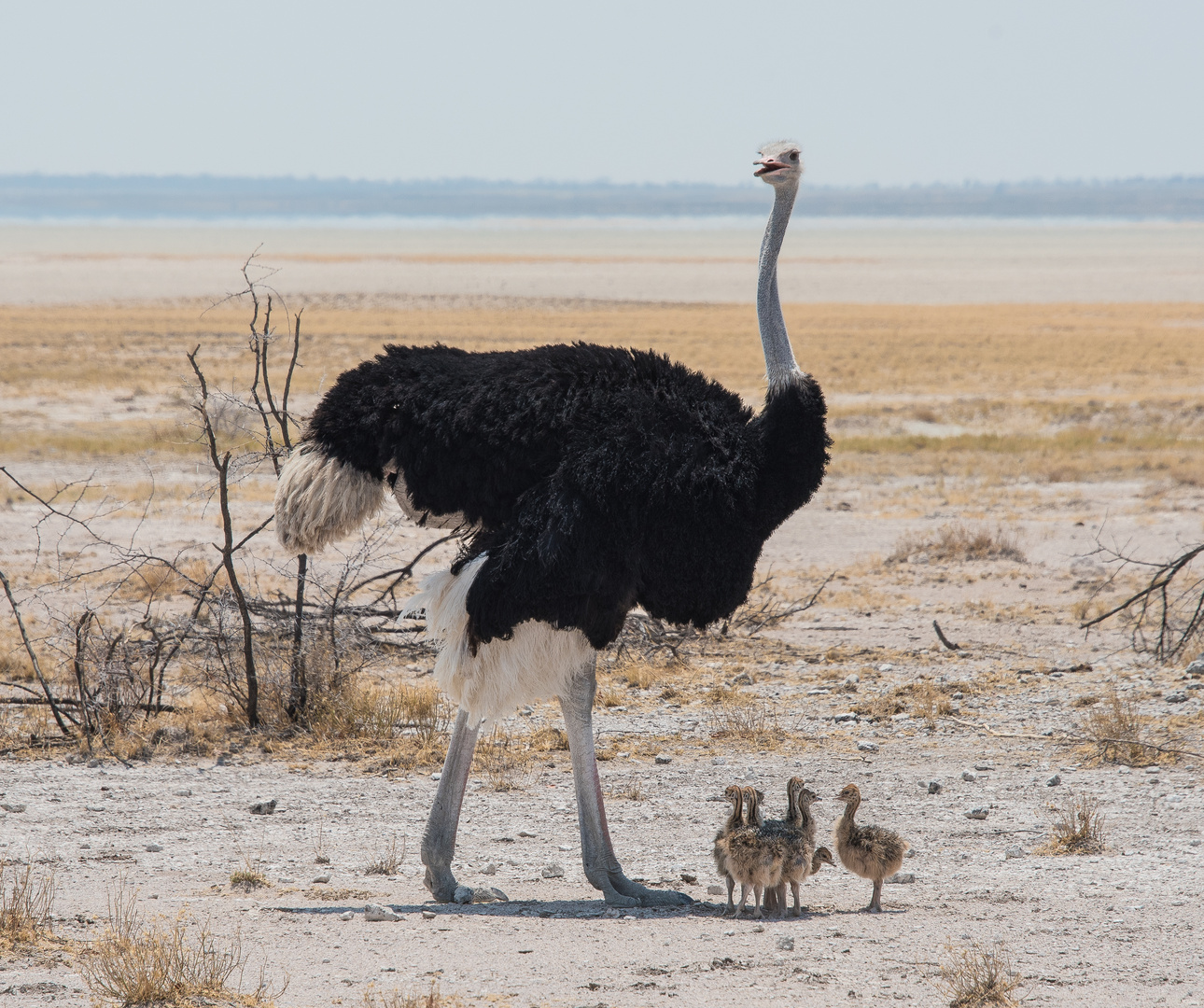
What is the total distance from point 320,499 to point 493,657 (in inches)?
35.0

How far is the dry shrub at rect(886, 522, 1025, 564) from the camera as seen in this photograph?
42.7ft

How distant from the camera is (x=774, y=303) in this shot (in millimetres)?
5977

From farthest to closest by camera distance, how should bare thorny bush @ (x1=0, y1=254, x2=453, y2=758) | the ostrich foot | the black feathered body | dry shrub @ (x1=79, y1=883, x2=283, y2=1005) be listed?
bare thorny bush @ (x1=0, y1=254, x2=453, y2=758) → the ostrich foot → the black feathered body → dry shrub @ (x1=79, y1=883, x2=283, y2=1005)

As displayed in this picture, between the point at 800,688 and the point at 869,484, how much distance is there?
31.7 feet

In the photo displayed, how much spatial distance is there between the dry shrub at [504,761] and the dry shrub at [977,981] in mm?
2960

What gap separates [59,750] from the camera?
7.53 metres

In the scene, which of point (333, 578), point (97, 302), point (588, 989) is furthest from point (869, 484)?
point (97, 302)

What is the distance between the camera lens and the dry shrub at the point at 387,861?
19.4 feet

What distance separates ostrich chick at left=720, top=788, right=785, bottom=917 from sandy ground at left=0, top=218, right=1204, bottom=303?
6020cm

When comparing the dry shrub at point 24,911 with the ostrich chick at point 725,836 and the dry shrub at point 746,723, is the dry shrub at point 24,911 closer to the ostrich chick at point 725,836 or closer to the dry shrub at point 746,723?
the ostrich chick at point 725,836

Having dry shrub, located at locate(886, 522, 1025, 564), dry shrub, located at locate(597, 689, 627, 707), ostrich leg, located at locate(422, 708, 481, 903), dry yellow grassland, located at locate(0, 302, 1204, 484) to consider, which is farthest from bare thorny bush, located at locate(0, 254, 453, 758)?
dry shrub, located at locate(886, 522, 1025, 564)

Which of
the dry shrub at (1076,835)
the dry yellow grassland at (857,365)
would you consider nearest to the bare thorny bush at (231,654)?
the dry yellow grassland at (857,365)

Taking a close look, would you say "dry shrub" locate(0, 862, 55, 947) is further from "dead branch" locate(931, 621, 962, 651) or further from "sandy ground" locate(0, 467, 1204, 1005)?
"dead branch" locate(931, 621, 962, 651)

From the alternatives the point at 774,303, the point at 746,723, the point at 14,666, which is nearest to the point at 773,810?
the point at 746,723
